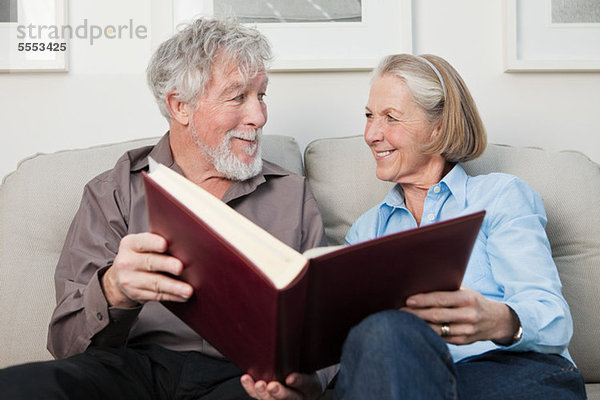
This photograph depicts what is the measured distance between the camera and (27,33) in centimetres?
202

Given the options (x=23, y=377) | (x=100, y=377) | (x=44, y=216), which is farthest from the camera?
(x=44, y=216)

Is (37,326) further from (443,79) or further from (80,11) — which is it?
(443,79)

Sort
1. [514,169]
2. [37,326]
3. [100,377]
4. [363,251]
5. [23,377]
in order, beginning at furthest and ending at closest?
[514,169] → [37,326] → [100,377] → [23,377] → [363,251]

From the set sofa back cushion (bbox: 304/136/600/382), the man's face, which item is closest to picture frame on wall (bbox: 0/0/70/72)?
the man's face

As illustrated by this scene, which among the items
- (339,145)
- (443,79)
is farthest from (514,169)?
(339,145)

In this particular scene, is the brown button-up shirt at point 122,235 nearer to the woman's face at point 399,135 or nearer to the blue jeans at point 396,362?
the woman's face at point 399,135

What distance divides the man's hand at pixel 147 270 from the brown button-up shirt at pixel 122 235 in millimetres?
156

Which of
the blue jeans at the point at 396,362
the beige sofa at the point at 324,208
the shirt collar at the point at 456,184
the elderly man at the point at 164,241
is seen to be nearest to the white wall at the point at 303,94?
the beige sofa at the point at 324,208

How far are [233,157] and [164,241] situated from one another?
0.64 m

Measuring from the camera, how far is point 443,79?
5.29ft

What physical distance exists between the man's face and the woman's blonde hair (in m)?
0.37

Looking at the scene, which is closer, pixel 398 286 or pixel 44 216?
pixel 398 286

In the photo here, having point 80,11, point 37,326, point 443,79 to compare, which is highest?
point 80,11

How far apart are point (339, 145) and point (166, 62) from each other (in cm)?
56
